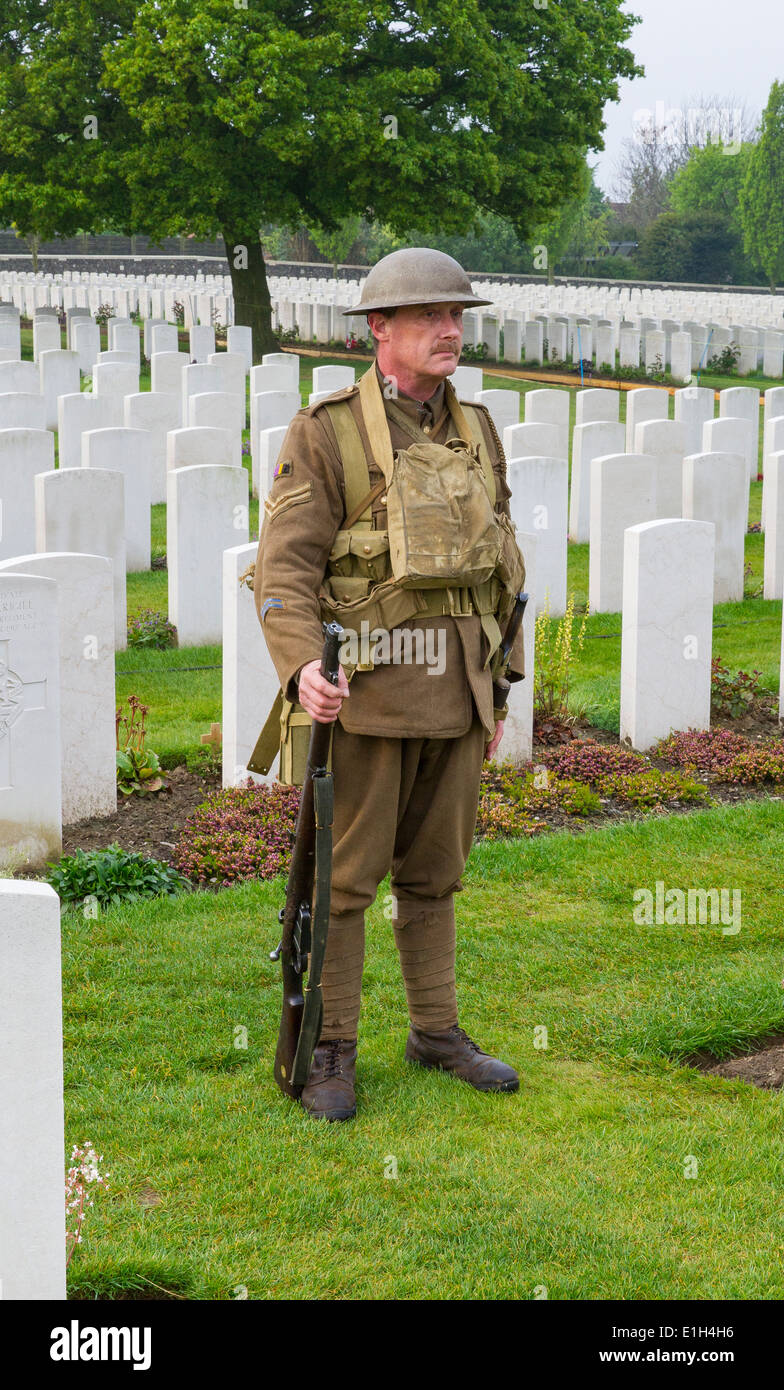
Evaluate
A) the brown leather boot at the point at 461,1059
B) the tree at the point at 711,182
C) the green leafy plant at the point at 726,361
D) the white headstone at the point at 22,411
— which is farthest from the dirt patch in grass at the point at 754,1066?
the tree at the point at 711,182

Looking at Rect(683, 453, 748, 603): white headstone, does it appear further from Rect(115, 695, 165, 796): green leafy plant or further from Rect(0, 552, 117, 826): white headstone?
Rect(0, 552, 117, 826): white headstone

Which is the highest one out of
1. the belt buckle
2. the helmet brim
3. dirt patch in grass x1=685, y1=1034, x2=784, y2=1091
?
the helmet brim

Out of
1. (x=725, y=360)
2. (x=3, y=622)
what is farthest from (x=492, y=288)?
(x=3, y=622)

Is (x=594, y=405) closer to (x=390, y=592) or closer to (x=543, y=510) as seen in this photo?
(x=543, y=510)

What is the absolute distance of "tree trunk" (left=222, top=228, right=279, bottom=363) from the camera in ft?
77.2

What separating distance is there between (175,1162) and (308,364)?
2262 centimetres

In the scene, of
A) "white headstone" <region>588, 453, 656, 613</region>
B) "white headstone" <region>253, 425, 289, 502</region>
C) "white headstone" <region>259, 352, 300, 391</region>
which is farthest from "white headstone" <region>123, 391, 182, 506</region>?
"white headstone" <region>588, 453, 656, 613</region>

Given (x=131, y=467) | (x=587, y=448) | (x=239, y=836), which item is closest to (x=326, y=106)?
(x=587, y=448)

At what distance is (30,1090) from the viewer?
2.32m

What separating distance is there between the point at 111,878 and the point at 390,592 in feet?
6.97

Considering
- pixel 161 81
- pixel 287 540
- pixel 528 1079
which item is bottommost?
pixel 528 1079

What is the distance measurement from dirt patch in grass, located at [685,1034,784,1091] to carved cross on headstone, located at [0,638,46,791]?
8.37 feet

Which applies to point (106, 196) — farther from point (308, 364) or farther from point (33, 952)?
point (33, 952)

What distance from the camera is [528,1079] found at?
417 centimetres
